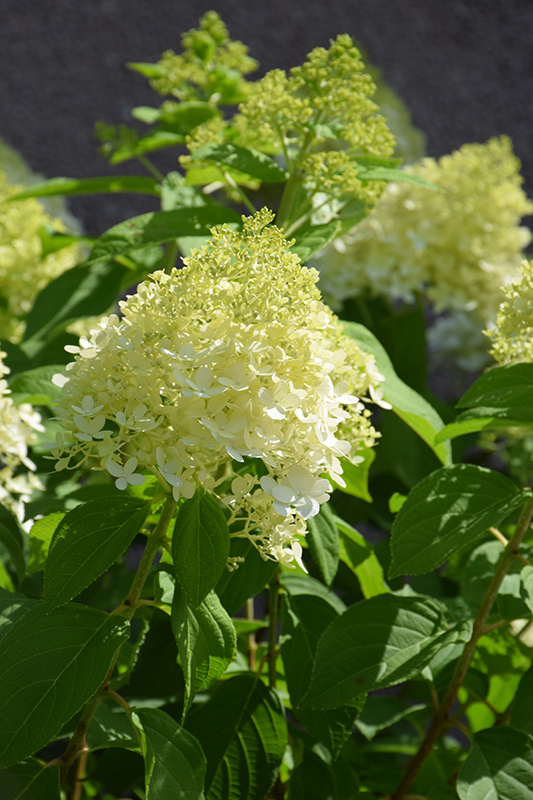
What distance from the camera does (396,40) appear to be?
2.04 metres

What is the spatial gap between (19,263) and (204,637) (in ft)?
2.39

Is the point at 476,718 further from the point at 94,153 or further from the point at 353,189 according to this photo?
the point at 94,153

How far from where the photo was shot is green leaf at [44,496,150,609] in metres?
0.41

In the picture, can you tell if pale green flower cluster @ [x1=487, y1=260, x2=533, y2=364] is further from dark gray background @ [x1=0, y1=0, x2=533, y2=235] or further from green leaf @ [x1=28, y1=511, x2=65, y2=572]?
dark gray background @ [x1=0, y1=0, x2=533, y2=235]

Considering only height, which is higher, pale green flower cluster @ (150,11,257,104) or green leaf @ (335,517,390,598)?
pale green flower cluster @ (150,11,257,104)

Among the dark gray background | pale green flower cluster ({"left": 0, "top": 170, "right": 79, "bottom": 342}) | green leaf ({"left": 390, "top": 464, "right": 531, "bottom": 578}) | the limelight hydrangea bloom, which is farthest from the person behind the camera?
the dark gray background

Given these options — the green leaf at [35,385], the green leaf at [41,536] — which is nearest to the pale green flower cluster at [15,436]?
the green leaf at [35,385]

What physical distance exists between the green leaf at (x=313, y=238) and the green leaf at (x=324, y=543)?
0.62 feet

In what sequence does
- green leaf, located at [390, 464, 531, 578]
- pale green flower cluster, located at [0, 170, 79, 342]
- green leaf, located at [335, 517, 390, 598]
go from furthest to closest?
pale green flower cluster, located at [0, 170, 79, 342], green leaf, located at [335, 517, 390, 598], green leaf, located at [390, 464, 531, 578]

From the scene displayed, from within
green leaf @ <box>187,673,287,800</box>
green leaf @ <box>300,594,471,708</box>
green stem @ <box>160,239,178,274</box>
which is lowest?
green leaf @ <box>187,673,287,800</box>

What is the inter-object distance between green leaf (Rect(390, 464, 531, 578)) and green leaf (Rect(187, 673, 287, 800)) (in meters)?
0.17

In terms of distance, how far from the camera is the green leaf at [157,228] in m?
0.63

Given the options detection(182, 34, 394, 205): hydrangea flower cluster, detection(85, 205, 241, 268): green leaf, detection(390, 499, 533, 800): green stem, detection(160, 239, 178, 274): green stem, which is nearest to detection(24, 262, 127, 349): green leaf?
detection(160, 239, 178, 274): green stem

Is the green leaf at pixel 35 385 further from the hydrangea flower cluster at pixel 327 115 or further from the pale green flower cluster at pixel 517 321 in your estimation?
the pale green flower cluster at pixel 517 321
